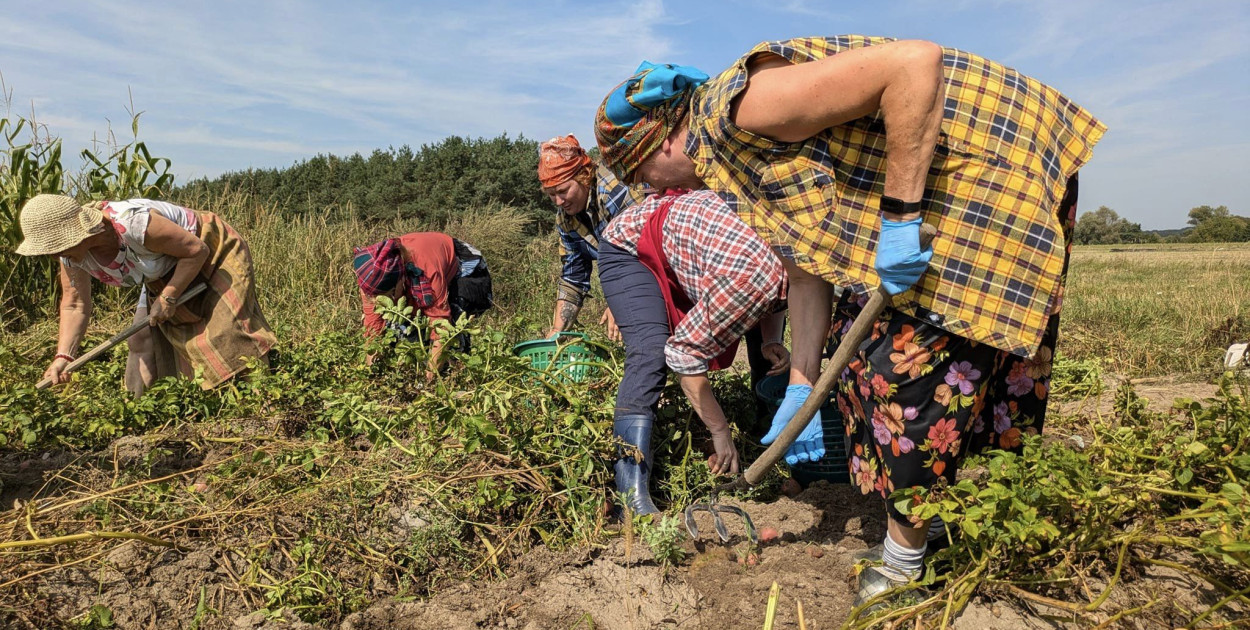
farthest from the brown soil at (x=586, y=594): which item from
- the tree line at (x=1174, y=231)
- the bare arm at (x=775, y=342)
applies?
the tree line at (x=1174, y=231)

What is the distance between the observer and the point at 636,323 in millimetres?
2885

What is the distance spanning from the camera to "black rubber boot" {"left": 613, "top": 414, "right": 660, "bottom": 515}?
2.72m

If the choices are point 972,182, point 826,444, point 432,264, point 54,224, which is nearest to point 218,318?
point 54,224

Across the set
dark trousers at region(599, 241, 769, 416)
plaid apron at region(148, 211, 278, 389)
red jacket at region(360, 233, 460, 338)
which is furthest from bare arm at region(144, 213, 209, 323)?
dark trousers at region(599, 241, 769, 416)

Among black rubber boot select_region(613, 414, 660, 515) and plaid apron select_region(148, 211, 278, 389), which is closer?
black rubber boot select_region(613, 414, 660, 515)

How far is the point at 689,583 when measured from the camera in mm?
2404

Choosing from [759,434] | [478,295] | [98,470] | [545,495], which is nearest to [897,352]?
[545,495]

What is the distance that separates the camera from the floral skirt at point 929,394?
1.86m

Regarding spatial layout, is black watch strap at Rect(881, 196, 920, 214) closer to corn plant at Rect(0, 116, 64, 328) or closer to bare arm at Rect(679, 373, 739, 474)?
bare arm at Rect(679, 373, 739, 474)

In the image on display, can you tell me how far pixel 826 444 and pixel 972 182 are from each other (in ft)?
4.83

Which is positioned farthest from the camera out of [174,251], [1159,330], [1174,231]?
[1174,231]

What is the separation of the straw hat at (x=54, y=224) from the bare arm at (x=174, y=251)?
0.76 ft

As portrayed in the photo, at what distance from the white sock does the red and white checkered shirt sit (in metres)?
0.84

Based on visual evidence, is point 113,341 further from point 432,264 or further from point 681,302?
point 681,302
